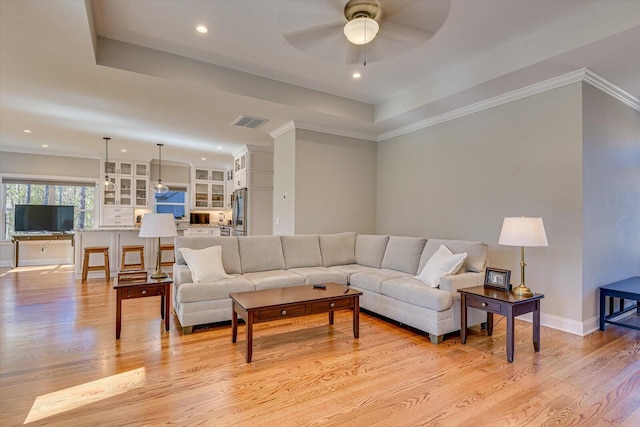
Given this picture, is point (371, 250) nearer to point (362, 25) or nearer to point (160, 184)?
point (362, 25)

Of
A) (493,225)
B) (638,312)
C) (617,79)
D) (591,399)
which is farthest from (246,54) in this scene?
(638,312)

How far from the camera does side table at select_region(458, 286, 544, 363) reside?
2777 millimetres

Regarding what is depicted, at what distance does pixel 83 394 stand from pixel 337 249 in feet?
11.1

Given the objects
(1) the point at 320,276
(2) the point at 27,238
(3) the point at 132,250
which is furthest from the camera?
(2) the point at 27,238

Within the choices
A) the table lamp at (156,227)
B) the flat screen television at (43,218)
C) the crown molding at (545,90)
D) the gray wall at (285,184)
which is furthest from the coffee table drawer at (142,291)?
the flat screen television at (43,218)

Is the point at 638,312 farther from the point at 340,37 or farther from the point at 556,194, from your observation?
the point at 340,37

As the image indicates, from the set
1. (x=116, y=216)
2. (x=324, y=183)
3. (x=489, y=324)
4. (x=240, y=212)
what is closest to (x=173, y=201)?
(x=116, y=216)

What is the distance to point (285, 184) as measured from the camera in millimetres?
5734

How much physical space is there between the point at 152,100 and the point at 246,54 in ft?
5.29

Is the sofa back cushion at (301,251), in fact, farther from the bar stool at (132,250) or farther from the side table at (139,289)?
the bar stool at (132,250)

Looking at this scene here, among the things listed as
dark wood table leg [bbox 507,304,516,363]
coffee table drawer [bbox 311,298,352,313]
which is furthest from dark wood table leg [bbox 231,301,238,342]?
dark wood table leg [bbox 507,304,516,363]

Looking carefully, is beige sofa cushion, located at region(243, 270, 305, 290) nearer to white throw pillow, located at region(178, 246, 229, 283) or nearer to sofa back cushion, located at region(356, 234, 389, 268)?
white throw pillow, located at region(178, 246, 229, 283)

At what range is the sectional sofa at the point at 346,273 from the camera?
332 centimetres

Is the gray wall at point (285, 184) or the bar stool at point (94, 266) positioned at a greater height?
the gray wall at point (285, 184)
